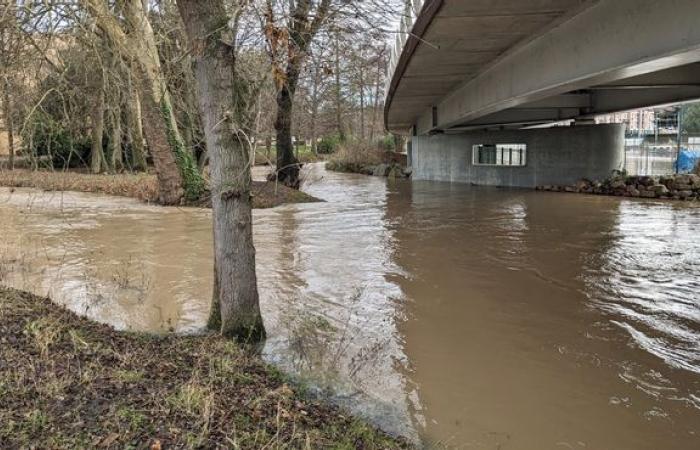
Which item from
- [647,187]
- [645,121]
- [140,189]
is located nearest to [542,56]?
[647,187]

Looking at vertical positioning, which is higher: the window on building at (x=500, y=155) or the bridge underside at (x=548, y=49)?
the bridge underside at (x=548, y=49)

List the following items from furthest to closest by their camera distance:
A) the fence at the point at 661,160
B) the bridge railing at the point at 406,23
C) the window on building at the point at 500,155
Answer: the window on building at the point at 500,155, the fence at the point at 661,160, the bridge railing at the point at 406,23

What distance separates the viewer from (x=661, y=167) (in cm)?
2595

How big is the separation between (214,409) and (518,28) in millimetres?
7618

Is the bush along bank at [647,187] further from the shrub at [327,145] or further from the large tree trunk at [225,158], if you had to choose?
the shrub at [327,145]

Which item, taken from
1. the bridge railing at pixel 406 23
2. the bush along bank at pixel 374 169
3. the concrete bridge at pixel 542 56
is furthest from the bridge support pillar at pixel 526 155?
the bridge railing at pixel 406 23

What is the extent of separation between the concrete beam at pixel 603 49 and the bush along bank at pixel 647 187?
33.6ft

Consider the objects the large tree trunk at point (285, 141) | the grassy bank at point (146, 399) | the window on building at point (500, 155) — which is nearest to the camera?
the grassy bank at point (146, 399)

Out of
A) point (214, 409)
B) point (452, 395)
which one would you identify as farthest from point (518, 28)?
point (214, 409)

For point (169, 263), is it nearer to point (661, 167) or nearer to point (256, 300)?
point (256, 300)

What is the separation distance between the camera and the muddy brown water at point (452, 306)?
443 cm

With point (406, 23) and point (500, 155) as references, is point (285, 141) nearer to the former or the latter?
point (500, 155)

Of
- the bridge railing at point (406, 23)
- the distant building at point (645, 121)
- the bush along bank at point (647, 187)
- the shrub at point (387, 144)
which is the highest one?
the distant building at point (645, 121)

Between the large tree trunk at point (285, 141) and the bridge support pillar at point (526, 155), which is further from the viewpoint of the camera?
the bridge support pillar at point (526, 155)
